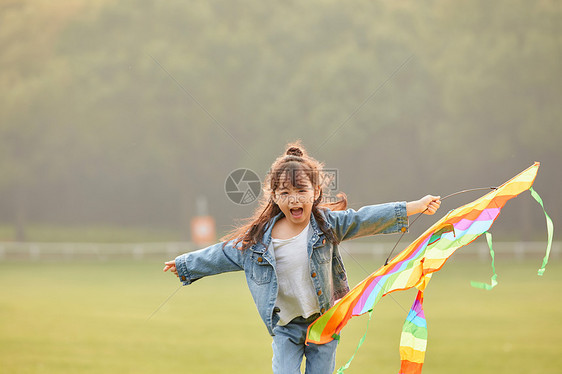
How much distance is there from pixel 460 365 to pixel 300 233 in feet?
10.1

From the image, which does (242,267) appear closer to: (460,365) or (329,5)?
(460,365)

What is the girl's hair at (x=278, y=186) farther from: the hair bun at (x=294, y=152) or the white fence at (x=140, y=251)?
the white fence at (x=140, y=251)

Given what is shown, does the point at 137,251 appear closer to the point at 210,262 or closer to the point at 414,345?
the point at 210,262

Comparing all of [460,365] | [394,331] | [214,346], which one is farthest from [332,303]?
[394,331]

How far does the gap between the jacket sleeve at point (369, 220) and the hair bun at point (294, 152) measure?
0.32m

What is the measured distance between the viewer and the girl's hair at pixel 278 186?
11.3ft

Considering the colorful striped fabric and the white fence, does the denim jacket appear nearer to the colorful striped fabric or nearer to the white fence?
the colorful striped fabric

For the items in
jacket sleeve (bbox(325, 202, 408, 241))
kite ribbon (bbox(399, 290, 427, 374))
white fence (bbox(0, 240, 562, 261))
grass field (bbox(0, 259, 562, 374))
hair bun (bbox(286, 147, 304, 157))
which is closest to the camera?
kite ribbon (bbox(399, 290, 427, 374))

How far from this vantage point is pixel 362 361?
620cm

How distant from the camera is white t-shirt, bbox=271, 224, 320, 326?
344cm

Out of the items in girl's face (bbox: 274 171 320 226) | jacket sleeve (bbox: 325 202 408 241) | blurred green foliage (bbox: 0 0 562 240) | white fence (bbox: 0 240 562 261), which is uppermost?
blurred green foliage (bbox: 0 0 562 240)
